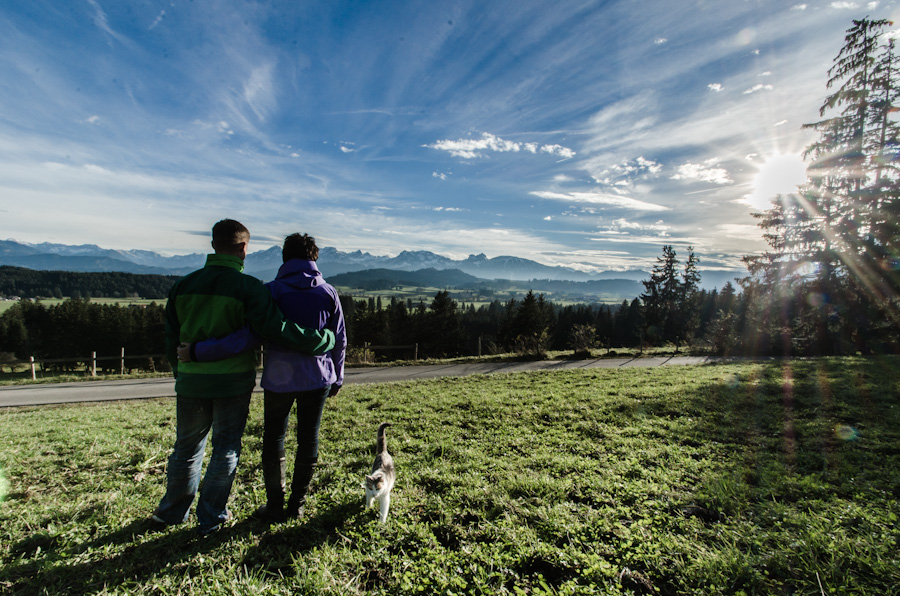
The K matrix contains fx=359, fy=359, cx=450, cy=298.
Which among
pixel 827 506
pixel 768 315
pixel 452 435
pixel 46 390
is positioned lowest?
pixel 46 390

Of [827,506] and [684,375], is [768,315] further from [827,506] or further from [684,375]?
[827,506]

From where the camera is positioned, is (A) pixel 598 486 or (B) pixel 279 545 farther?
(A) pixel 598 486

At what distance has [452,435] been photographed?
20.2 ft

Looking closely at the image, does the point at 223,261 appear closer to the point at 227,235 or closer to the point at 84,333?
the point at 227,235

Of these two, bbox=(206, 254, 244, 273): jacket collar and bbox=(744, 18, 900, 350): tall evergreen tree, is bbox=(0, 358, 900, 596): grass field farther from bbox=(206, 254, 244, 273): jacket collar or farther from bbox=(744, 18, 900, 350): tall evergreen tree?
bbox=(744, 18, 900, 350): tall evergreen tree

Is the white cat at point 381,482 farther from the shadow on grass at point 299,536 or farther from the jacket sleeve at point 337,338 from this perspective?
the jacket sleeve at point 337,338

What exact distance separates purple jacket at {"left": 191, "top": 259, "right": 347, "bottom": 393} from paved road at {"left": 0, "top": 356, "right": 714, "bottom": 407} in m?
11.1

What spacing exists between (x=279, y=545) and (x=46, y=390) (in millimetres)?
18214

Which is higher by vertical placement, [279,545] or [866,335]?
[866,335]

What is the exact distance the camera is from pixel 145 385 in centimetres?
1441

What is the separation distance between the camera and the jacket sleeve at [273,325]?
2816mm

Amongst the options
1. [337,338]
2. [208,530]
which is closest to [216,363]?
[337,338]

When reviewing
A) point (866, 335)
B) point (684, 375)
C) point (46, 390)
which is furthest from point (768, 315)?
point (46, 390)

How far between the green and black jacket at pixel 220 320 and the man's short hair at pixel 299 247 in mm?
423
